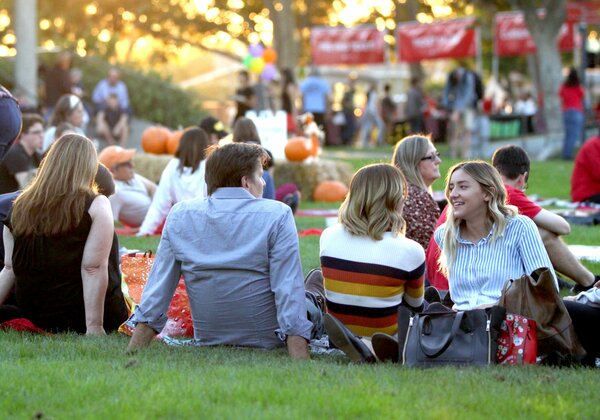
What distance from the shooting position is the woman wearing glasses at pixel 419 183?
25.8ft

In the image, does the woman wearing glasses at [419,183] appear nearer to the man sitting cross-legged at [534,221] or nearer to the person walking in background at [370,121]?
the man sitting cross-legged at [534,221]

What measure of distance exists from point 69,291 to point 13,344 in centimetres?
62

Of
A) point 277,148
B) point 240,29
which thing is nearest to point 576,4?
point 277,148

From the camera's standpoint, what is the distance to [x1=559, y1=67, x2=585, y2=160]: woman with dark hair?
24297mm

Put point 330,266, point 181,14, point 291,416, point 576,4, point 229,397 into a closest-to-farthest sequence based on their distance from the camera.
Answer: point 291,416 < point 229,397 < point 330,266 < point 576,4 < point 181,14

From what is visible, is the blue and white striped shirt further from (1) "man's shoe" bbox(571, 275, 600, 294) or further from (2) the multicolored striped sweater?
(1) "man's shoe" bbox(571, 275, 600, 294)

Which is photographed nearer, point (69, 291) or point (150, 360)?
point (150, 360)

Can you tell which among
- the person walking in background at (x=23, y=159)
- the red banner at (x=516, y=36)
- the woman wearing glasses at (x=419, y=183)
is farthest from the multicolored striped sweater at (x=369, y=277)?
the red banner at (x=516, y=36)

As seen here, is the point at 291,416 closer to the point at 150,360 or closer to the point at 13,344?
the point at 150,360

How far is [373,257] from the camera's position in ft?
19.3

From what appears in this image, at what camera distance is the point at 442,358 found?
562 cm

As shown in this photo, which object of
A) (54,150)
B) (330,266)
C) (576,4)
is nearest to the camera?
(330,266)

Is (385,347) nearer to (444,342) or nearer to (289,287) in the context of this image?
(444,342)

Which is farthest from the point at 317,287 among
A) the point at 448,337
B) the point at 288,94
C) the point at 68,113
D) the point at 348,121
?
the point at 348,121
